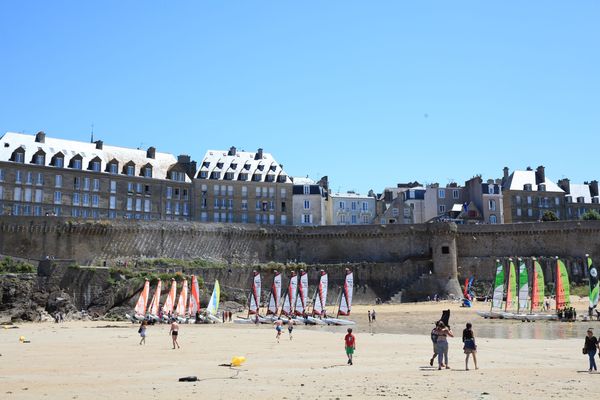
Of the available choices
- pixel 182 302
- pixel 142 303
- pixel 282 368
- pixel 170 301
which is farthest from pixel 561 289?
pixel 282 368

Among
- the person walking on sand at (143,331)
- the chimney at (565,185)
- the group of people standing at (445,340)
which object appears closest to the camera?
the group of people standing at (445,340)

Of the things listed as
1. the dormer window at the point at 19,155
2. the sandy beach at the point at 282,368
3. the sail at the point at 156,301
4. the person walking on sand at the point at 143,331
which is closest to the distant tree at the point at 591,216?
the sandy beach at the point at 282,368

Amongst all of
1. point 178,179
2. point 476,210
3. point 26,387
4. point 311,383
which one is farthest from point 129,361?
point 476,210

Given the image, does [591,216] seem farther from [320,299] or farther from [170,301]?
[170,301]

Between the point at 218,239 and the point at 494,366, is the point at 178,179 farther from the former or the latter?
the point at 494,366

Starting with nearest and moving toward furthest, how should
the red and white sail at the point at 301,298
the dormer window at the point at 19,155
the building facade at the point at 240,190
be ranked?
the red and white sail at the point at 301,298 < the dormer window at the point at 19,155 < the building facade at the point at 240,190

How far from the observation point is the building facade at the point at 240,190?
232ft

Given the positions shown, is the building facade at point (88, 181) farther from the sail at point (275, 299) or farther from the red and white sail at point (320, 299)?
the red and white sail at point (320, 299)

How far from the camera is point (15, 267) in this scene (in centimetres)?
5003

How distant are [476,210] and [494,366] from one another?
58.7 meters

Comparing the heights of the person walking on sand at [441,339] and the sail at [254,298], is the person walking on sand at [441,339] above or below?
below

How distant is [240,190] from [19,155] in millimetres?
23250

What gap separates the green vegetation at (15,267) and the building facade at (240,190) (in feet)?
73.6

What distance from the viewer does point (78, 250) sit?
57.7 metres
